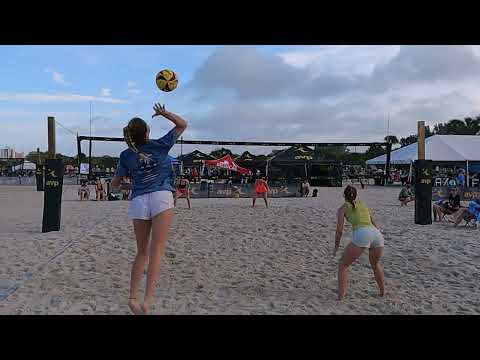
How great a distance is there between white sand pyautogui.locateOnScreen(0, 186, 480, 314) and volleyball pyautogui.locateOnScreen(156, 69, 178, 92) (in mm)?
2090

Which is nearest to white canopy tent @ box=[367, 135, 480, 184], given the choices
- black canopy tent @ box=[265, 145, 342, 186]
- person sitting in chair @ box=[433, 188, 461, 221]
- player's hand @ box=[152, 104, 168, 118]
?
black canopy tent @ box=[265, 145, 342, 186]

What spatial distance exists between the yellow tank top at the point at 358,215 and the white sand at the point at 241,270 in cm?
75

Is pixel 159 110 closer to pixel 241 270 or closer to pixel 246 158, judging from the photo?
pixel 241 270

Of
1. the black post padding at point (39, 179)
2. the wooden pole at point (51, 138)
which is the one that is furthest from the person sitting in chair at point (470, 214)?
the black post padding at point (39, 179)

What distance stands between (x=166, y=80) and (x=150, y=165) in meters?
2.00

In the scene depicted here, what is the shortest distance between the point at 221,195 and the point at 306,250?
11.0 meters

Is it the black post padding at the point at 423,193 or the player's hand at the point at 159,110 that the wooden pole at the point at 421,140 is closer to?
the black post padding at the point at 423,193

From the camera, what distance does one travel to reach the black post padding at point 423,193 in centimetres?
944

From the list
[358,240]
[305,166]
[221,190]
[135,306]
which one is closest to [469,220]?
[358,240]

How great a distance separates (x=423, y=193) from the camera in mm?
9555

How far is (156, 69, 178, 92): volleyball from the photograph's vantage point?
4795mm

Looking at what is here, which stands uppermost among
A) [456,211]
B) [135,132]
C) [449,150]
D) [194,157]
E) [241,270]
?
[449,150]
